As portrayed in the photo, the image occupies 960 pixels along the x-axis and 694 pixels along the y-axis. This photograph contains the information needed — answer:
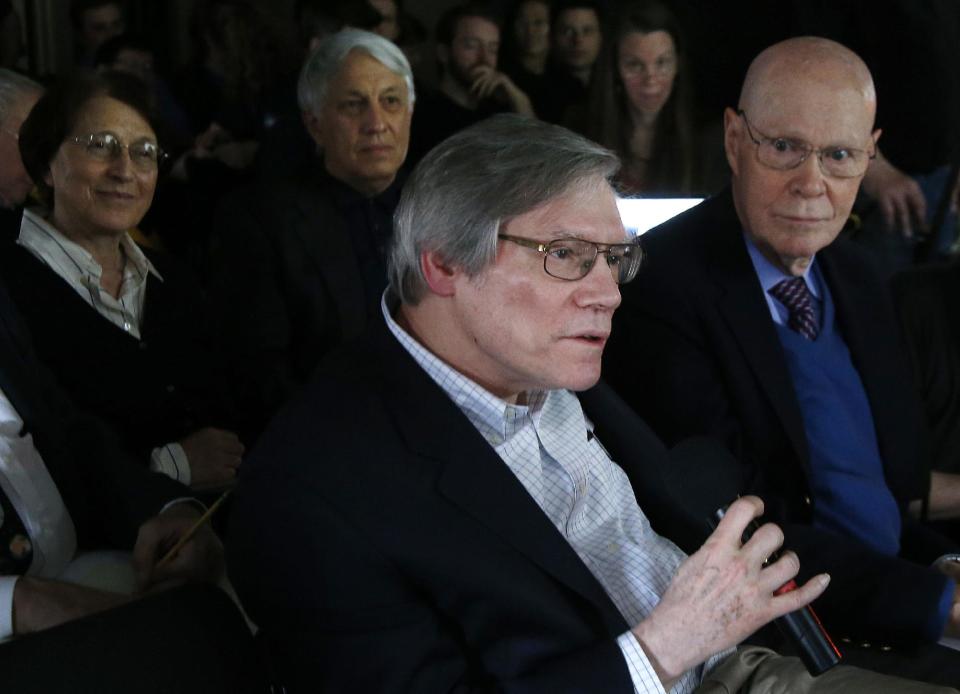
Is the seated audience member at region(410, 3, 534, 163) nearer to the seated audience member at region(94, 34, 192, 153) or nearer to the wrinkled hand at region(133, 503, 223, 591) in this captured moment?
the seated audience member at region(94, 34, 192, 153)

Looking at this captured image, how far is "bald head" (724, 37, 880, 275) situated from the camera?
6.77 ft

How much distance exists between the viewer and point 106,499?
6.40 feet

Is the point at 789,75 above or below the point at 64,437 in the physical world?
above

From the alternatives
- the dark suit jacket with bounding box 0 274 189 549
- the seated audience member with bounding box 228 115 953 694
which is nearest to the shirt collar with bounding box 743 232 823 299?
the seated audience member with bounding box 228 115 953 694

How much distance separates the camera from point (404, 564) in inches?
51.9

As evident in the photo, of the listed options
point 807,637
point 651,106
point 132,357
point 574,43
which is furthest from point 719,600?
point 574,43

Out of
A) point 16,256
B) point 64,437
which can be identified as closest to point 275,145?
point 16,256

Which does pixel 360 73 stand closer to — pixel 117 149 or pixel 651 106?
pixel 117 149

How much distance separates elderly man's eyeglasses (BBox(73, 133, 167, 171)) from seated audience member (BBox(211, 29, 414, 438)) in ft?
1.14

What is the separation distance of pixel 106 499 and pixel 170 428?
0.60 meters

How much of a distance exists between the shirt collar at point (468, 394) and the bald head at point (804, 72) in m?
0.86

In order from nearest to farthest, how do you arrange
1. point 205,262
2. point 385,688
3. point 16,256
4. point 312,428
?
point 385,688, point 312,428, point 16,256, point 205,262

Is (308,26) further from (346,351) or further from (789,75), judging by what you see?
(346,351)

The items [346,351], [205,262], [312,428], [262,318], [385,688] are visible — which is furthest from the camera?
[205,262]
